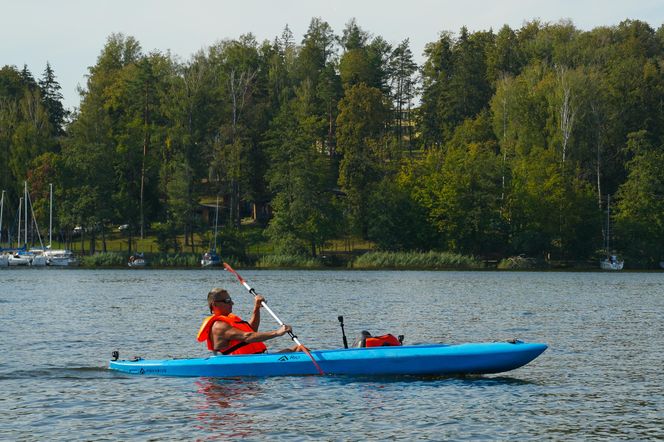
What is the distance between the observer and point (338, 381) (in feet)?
70.9

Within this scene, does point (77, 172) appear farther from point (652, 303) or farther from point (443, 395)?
point (443, 395)

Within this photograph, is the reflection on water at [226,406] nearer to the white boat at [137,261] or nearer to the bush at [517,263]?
the white boat at [137,261]

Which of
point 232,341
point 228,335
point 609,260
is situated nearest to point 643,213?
point 609,260

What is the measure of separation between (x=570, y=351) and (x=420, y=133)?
99772 millimetres

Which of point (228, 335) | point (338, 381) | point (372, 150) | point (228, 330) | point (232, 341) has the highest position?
point (372, 150)

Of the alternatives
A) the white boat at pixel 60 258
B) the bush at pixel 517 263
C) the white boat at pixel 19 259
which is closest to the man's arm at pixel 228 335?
the bush at pixel 517 263

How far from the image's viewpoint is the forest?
96.6 metres

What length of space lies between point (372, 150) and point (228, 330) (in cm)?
8725

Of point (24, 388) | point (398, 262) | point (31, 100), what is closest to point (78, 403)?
point (24, 388)

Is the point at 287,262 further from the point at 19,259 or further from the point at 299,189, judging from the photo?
the point at 19,259

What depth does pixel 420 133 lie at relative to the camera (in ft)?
415

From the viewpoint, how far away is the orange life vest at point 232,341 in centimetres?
2133

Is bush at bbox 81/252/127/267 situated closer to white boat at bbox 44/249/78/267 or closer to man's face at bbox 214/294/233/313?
white boat at bbox 44/249/78/267

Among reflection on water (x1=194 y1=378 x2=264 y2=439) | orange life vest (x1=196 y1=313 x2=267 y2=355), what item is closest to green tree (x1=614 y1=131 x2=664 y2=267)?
orange life vest (x1=196 y1=313 x2=267 y2=355)
